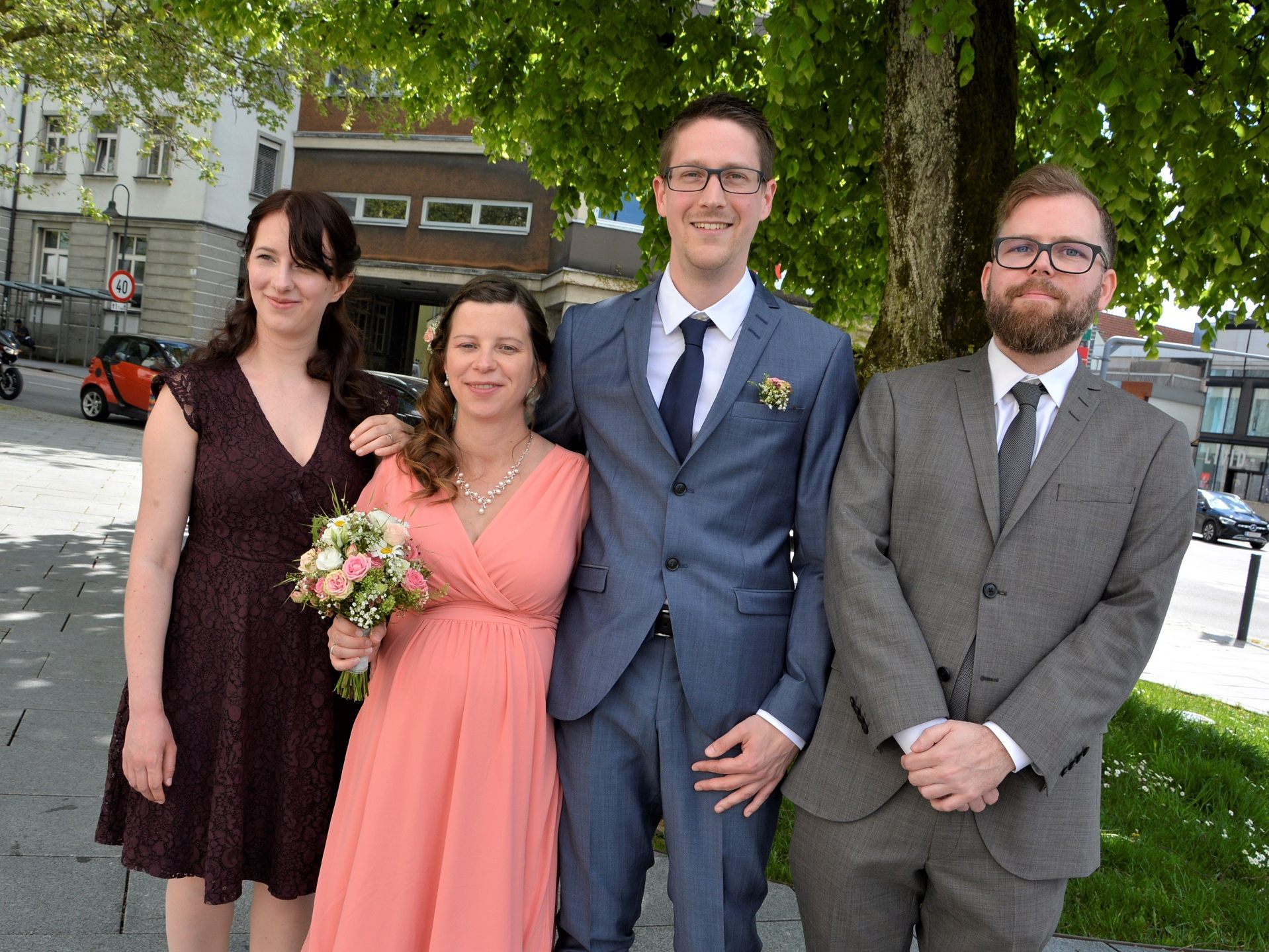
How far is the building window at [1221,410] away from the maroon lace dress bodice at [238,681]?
51956 mm

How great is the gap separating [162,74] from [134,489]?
312 inches

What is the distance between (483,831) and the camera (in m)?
2.71

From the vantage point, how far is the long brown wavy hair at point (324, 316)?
9.46 feet

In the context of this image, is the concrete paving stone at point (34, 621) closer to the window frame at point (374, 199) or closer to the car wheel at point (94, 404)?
the car wheel at point (94, 404)

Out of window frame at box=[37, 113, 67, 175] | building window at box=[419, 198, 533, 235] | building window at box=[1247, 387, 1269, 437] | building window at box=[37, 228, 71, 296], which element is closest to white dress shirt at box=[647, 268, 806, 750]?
building window at box=[419, 198, 533, 235]

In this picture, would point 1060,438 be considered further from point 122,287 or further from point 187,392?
point 122,287

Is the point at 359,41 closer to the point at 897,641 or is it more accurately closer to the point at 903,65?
the point at 903,65

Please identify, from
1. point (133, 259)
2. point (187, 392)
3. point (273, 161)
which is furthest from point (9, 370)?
point (187, 392)

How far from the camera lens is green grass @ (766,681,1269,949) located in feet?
14.5

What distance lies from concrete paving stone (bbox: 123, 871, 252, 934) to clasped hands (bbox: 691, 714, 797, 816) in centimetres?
175

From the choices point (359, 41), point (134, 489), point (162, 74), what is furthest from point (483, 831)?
point (162, 74)

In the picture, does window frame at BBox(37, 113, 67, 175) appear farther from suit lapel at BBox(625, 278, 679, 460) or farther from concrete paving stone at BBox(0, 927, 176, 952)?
suit lapel at BBox(625, 278, 679, 460)

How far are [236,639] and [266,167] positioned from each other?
33850 millimetres

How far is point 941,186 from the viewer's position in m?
4.95
